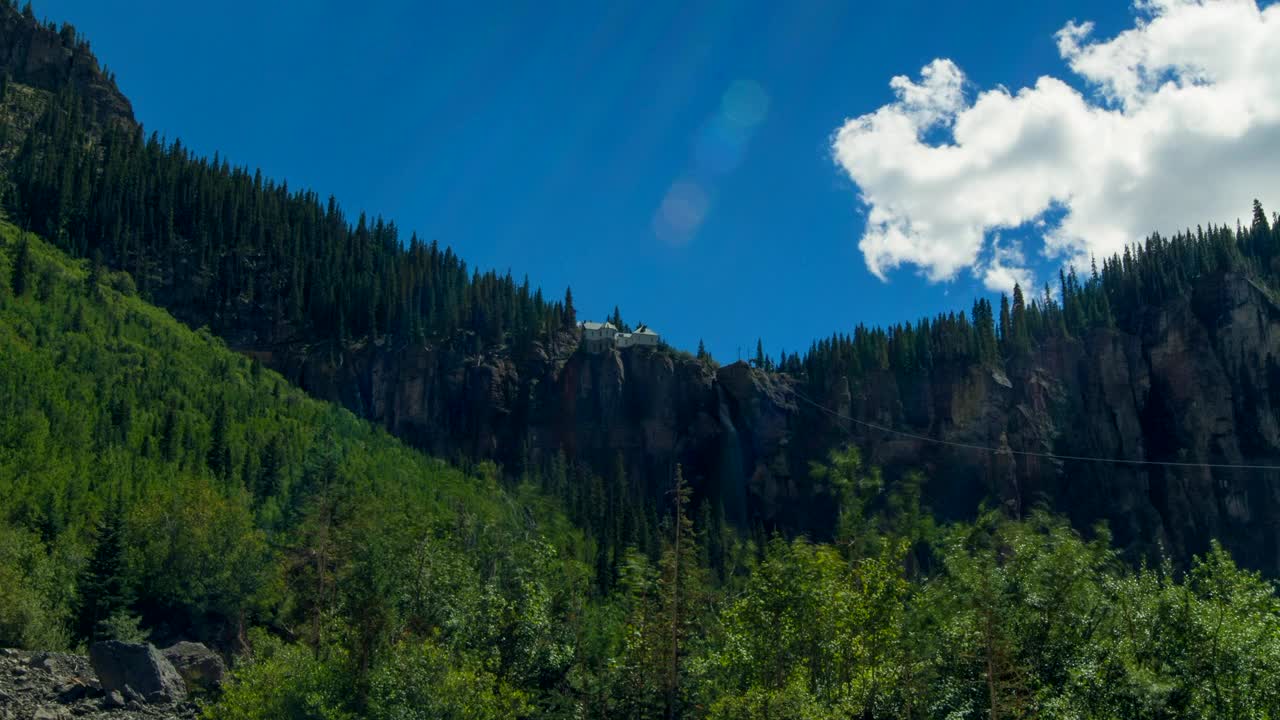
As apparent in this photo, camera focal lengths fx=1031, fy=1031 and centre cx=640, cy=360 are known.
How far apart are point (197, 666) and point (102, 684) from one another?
608 centimetres

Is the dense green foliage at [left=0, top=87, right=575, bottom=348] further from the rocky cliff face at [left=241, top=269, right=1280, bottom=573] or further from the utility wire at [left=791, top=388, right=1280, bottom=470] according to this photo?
the utility wire at [left=791, top=388, right=1280, bottom=470]

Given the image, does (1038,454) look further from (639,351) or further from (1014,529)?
(1014,529)

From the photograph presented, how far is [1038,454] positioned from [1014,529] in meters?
116

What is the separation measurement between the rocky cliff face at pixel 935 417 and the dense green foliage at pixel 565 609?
58903 millimetres

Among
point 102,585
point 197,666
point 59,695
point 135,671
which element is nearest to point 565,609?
point 135,671

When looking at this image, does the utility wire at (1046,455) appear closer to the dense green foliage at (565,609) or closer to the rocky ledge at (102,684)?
the dense green foliage at (565,609)

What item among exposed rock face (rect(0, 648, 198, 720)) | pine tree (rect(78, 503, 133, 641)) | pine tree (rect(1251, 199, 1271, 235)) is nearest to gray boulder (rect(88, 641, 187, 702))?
exposed rock face (rect(0, 648, 198, 720))

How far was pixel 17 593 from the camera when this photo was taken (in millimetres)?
62625

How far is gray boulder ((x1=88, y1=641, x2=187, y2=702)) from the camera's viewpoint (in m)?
55.2

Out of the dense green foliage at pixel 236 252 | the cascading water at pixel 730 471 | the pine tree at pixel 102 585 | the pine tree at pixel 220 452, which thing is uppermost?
the dense green foliage at pixel 236 252

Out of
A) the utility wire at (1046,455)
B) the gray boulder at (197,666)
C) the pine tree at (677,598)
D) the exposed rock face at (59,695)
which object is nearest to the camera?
the pine tree at (677,598)

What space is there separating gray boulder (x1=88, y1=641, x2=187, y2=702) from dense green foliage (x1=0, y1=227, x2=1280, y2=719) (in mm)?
5608

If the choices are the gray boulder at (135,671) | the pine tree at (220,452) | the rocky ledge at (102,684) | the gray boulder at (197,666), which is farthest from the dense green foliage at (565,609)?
the gray boulder at (135,671)

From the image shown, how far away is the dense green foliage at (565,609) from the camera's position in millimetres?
30969
